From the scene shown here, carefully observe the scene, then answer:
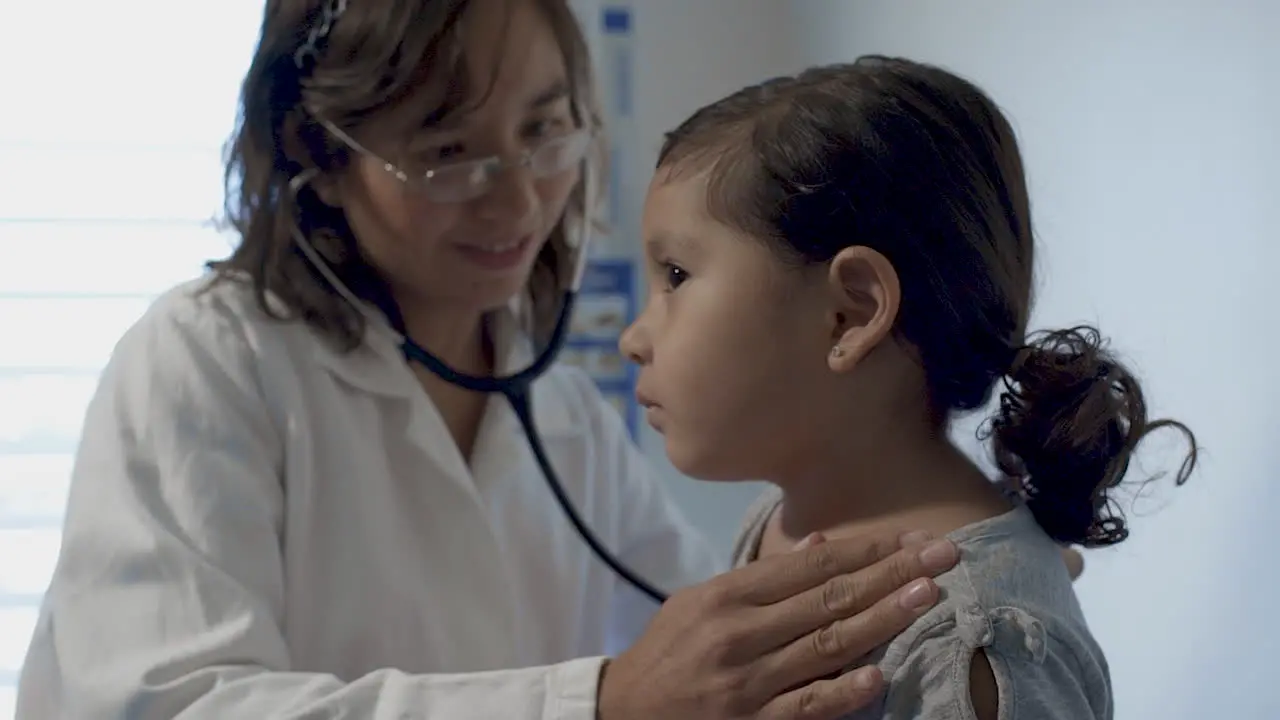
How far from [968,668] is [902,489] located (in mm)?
160

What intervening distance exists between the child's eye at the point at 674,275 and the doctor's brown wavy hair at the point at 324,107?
31cm

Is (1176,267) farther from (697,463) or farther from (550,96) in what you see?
(550,96)

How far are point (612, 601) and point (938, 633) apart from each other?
25.7 inches

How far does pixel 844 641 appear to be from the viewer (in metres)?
0.81

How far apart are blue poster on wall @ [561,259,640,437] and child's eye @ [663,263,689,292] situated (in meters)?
1.04

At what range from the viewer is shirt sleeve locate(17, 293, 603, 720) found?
0.96 meters

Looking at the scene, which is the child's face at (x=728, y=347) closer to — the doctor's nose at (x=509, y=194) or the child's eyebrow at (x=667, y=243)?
the child's eyebrow at (x=667, y=243)

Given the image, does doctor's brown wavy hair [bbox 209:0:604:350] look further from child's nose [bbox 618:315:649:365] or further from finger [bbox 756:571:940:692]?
finger [bbox 756:571:940:692]

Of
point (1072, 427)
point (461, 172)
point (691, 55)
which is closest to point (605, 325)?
point (691, 55)

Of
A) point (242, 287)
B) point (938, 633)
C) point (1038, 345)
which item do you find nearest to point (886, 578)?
point (938, 633)

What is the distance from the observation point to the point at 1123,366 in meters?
0.91

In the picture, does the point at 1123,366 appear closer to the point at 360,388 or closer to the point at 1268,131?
the point at 1268,131

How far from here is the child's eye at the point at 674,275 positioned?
3.05 feet

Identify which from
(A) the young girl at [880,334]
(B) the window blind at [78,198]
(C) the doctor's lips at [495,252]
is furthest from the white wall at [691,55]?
(A) the young girl at [880,334]
